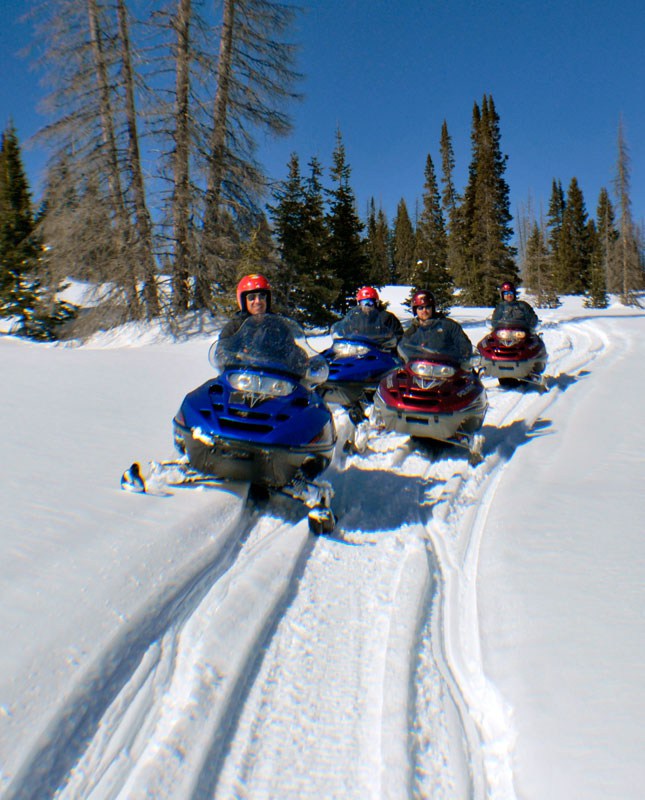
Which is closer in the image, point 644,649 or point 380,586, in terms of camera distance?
point 644,649

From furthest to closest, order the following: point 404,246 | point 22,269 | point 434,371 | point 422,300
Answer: point 404,246, point 22,269, point 422,300, point 434,371

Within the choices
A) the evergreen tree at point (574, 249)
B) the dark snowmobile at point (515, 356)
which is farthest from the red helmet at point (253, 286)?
the evergreen tree at point (574, 249)

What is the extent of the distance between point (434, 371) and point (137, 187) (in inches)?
486

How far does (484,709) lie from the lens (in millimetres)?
1921

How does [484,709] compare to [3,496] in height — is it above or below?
below

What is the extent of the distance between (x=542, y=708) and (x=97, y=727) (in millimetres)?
1437

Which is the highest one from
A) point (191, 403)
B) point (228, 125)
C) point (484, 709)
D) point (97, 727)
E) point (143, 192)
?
point (228, 125)

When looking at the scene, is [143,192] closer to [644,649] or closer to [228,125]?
[228,125]

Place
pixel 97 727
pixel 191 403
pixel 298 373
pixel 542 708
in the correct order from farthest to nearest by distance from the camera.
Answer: pixel 298 373 < pixel 191 403 < pixel 542 708 < pixel 97 727

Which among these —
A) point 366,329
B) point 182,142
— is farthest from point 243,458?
point 182,142

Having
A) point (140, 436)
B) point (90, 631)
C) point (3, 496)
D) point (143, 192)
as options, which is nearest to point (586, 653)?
point (90, 631)

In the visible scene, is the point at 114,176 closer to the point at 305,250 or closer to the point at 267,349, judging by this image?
the point at 305,250

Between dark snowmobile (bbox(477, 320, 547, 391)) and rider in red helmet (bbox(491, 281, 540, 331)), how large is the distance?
17 centimetres

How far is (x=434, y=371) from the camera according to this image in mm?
5262
